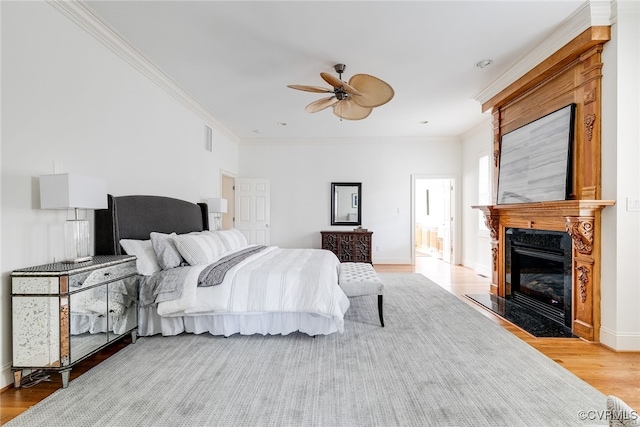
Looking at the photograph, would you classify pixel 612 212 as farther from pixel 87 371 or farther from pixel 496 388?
pixel 87 371

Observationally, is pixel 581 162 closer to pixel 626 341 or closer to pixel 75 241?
pixel 626 341

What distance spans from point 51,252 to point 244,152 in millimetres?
4965

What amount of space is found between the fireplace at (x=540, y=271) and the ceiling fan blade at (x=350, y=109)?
7.94 feet

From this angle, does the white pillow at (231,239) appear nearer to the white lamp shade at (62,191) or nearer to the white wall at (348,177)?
the white lamp shade at (62,191)

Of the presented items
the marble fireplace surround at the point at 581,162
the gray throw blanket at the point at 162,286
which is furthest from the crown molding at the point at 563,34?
the gray throw blanket at the point at 162,286

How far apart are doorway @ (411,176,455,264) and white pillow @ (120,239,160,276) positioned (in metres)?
5.29

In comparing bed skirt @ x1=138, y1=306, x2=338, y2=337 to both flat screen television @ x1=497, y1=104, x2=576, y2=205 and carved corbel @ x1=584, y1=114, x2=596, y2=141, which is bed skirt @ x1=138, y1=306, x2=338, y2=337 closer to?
flat screen television @ x1=497, y1=104, x2=576, y2=205

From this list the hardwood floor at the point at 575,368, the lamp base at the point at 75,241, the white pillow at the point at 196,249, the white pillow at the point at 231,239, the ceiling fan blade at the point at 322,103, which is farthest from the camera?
the white pillow at the point at 231,239

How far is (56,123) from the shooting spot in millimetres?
2330

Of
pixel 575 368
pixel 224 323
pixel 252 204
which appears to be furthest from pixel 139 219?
pixel 575 368

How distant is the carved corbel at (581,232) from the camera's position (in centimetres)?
269

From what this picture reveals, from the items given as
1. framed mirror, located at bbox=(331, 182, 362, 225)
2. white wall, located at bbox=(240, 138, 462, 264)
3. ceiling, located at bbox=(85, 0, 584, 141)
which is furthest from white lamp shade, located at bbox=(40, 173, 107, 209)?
framed mirror, located at bbox=(331, 182, 362, 225)

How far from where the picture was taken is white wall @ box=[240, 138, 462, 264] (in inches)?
267

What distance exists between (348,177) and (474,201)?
2.65 meters
